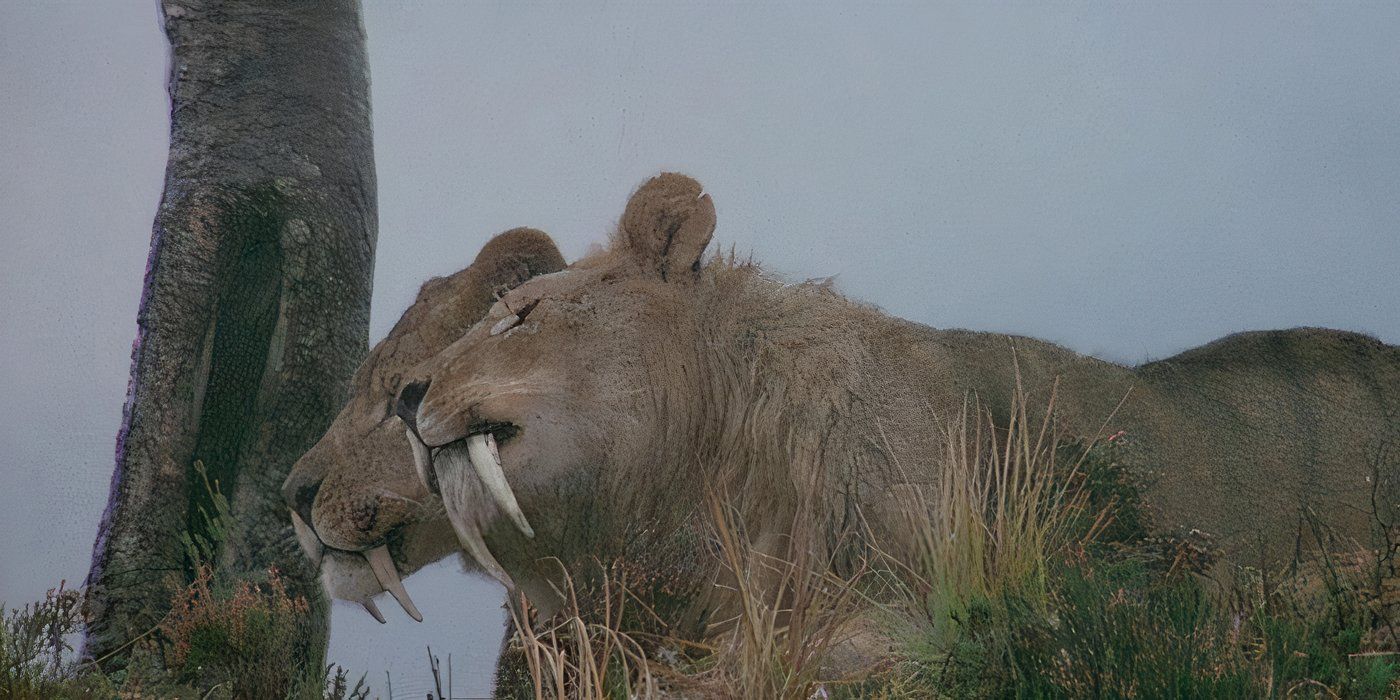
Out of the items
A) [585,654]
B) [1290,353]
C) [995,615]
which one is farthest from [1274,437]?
[585,654]

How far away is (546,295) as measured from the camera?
1.93 metres

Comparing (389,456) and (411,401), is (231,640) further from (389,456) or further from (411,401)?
(411,401)

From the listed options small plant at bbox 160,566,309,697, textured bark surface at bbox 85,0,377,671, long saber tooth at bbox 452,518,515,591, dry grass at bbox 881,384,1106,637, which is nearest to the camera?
dry grass at bbox 881,384,1106,637

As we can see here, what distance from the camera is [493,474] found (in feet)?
5.78

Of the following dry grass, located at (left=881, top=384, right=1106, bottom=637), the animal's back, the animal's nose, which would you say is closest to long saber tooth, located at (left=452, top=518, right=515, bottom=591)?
the animal's nose

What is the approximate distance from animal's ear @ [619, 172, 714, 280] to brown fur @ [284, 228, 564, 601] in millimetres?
355

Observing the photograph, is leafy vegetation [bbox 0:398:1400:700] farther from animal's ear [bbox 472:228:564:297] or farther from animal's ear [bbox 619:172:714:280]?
animal's ear [bbox 472:228:564:297]

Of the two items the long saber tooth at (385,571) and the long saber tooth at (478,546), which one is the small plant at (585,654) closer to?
the long saber tooth at (478,546)

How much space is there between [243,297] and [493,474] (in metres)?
1.02

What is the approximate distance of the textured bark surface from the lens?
7.62ft

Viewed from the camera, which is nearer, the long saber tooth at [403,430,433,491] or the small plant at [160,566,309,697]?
the long saber tooth at [403,430,433,491]

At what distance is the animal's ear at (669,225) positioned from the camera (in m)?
1.86

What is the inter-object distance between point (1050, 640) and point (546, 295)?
3.33 feet

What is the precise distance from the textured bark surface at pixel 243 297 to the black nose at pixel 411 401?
71cm
